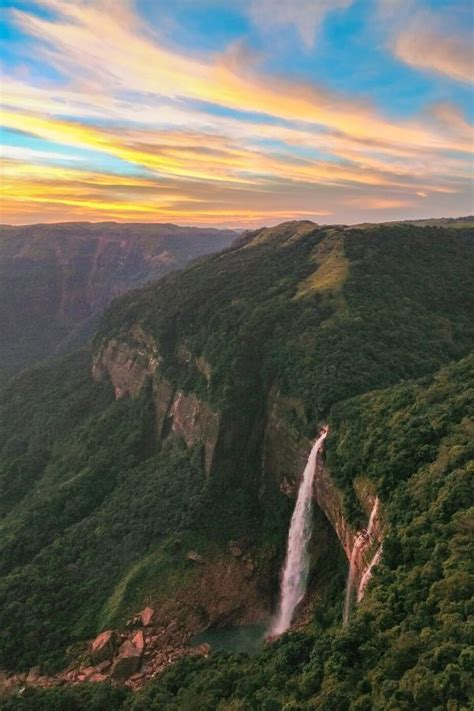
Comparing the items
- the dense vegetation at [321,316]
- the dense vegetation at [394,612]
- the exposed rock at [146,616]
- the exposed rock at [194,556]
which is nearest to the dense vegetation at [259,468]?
the dense vegetation at [394,612]

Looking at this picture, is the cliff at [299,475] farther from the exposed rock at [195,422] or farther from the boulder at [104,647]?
the boulder at [104,647]

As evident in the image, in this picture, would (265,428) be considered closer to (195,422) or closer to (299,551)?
(195,422)

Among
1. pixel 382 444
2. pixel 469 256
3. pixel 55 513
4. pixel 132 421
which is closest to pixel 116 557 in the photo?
pixel 55 513

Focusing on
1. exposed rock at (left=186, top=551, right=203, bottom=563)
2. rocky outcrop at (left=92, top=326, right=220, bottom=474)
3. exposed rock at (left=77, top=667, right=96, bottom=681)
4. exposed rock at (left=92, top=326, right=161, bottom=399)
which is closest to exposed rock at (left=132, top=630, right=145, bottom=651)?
exposed rock at (left=77, top=667, right=96, bottom=681)

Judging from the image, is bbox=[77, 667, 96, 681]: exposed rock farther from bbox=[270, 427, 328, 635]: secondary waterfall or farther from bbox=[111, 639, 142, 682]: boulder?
bbox=[270, 427, 328, 635]: secondary waterfall

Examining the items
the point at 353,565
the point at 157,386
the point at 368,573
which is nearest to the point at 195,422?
the point at 157,386

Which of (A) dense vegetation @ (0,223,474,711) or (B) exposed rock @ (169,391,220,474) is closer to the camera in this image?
(A) dense vegetation @ (0,223,474,711)
